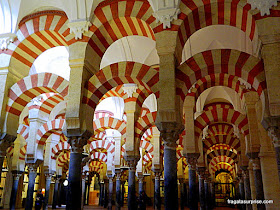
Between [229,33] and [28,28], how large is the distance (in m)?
5.65

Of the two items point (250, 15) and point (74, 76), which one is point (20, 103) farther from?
point (250, 15)

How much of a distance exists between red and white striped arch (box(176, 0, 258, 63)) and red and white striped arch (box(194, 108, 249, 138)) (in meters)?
3.65

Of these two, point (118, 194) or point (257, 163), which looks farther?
point (118, 194)

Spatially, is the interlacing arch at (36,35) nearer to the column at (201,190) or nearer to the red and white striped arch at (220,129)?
the column at (201,190)

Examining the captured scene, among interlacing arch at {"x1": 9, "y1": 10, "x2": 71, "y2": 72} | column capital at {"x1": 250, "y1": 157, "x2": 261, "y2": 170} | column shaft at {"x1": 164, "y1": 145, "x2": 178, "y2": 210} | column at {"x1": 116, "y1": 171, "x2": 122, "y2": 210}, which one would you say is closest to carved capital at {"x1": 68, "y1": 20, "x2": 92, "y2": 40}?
interlacing arch at {"x1": 9, "y1": 10, "x2": 71, "y2": 72}

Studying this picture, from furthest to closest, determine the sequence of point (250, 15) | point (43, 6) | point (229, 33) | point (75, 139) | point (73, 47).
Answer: point (229, 33), point (43, 6), point (73, 47), point (75, 139), point (250, 15)

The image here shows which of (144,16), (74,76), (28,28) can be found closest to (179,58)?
(144,16)

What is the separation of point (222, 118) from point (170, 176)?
4706 mm

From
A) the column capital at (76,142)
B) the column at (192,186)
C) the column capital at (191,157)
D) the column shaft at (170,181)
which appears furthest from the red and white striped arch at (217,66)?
the column at (192,186)

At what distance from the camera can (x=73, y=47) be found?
6.61 meters

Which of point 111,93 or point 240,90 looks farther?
point 111,93

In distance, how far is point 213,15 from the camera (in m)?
6.00

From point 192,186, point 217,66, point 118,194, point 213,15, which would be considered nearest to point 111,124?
point 118,194

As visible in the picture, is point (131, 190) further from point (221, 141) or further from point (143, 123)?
point (221, 141)
